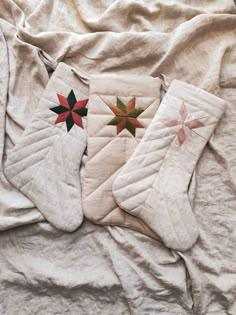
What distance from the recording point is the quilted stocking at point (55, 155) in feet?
2.30

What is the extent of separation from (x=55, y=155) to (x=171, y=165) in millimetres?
253

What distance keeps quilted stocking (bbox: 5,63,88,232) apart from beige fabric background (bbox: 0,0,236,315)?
28 millimetres

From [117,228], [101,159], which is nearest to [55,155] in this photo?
[101,159]

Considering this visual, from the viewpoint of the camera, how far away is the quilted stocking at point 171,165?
69 centimetres

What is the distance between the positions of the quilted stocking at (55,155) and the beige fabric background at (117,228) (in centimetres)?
3

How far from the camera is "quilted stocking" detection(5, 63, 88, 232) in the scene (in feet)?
2.30

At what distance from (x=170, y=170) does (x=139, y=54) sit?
0.29 m

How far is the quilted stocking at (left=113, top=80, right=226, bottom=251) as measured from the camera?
695 millimetres

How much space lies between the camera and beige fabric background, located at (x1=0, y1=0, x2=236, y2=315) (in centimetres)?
68

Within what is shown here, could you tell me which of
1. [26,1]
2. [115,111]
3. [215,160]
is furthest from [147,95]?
[26,1]

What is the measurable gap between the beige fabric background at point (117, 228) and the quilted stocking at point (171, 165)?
0.11 ft

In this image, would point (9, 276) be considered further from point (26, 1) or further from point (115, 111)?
point (26, 1)

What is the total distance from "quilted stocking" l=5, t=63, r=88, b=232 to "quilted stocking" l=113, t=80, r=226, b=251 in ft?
0.34

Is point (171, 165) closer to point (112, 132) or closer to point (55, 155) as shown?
point (112, 132)
